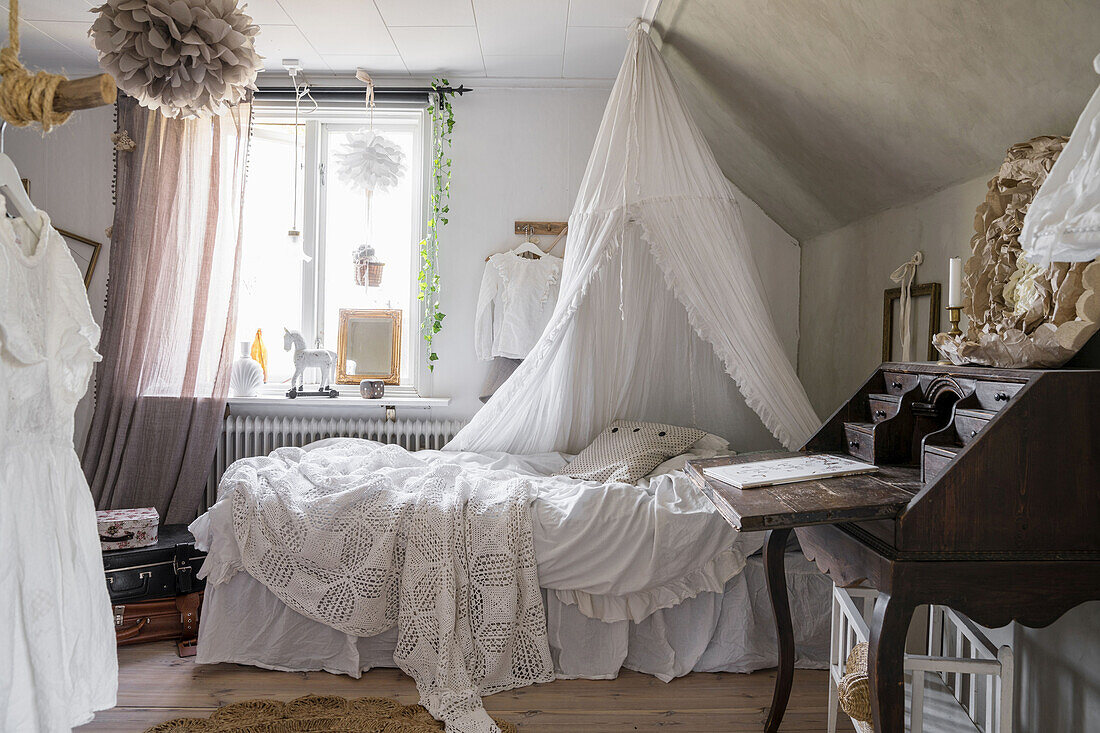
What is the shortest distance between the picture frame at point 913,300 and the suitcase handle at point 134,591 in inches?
119

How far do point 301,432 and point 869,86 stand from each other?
3.19 m

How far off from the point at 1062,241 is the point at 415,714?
211 cm

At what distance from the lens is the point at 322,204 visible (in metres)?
4.21

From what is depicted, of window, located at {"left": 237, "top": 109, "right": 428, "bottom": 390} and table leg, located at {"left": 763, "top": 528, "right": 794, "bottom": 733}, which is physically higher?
window, located at {"left": 237, "top": 109, "right": 428, "bottom": 390}

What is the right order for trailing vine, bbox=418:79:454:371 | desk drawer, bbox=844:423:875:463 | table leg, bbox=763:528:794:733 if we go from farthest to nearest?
trailing vine, bbox=418:79:454:371 → table leg, bbox=763:528:794:733 → desk drawer, bbox=844:423:875:463

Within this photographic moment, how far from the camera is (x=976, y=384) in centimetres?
158

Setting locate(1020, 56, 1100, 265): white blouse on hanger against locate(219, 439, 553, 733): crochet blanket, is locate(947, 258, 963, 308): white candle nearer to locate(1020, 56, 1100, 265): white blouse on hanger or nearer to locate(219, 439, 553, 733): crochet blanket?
locate(1020, 56, 1100, 265): white blouse on hanger

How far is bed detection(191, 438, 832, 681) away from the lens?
8.07 ft

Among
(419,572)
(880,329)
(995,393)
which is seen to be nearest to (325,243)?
(419,572)

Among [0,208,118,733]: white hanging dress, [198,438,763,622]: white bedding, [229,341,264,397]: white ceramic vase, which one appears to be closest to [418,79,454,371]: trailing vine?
[229,341,264,397]: white ceramic vase

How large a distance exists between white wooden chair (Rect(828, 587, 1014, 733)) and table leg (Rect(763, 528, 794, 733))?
0.43 feet

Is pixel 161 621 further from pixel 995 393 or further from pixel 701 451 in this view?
pixel 995 393

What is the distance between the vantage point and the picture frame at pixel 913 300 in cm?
246

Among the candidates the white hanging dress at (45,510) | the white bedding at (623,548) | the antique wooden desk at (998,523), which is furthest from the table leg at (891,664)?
the white hanging dress at (45,510)
